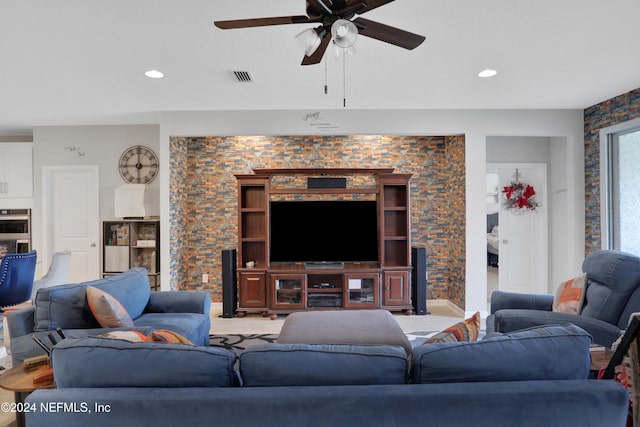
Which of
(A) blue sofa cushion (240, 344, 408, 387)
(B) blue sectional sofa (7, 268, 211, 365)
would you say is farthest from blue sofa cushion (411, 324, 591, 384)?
(B) blue sectional sofa (7, 268, 211, 365)

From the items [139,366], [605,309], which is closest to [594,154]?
[605,309]

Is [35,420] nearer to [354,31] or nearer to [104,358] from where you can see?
[104,358]

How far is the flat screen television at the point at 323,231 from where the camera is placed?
204 inches

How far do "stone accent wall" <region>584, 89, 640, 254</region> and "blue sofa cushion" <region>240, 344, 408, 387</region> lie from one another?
4.40 metres

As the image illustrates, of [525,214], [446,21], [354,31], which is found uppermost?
[446,21]

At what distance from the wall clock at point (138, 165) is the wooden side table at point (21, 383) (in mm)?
3858

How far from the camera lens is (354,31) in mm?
1849

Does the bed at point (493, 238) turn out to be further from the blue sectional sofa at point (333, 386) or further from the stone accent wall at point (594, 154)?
the blue sectional sofa at point (333, 386)

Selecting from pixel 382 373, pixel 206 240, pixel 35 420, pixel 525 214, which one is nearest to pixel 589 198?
pixel 525 214

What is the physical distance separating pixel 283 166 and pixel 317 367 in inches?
172

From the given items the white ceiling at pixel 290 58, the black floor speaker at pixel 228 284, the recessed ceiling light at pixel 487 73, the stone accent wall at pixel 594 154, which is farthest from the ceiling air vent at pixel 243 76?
the stone accent wall at pixel 594 154

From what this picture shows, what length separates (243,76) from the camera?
11.6ft

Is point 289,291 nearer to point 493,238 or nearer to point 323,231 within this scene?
point 323,231

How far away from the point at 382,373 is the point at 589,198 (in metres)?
4.64
